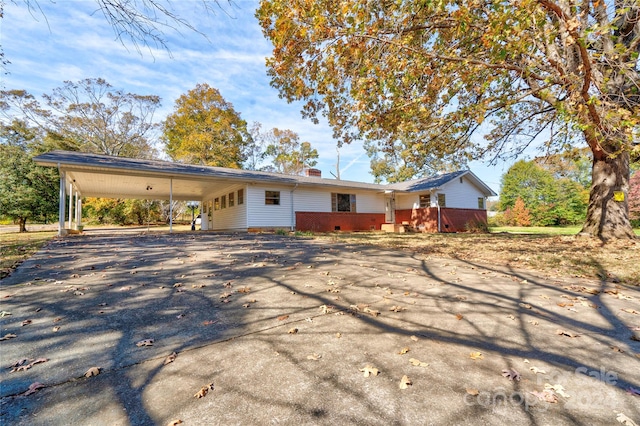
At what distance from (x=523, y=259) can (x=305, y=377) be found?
263 inches

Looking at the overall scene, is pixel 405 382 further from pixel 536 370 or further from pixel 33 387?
pixel 33 387

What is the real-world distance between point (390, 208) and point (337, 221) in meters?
5.76

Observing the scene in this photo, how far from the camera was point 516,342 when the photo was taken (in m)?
2.72

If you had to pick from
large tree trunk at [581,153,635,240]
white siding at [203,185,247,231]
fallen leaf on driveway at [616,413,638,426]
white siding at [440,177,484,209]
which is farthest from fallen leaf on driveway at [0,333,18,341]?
white siding at [440,177,484,209]

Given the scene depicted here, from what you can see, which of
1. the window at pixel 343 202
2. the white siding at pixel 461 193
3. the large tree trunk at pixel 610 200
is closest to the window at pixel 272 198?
the window at pixel 343 202

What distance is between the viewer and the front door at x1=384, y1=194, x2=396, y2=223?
71.7 feet

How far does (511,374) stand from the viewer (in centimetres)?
219

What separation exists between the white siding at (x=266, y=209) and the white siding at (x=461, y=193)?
1079 centimetres

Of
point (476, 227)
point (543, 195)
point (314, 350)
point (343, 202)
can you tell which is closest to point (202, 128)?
point (343, 202)

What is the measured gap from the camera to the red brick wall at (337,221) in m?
17.1

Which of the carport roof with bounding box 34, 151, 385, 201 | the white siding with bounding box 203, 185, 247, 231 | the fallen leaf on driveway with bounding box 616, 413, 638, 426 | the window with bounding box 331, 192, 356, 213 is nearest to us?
the fallen leaf on driveway with bounding box 616, 413, 638, 426

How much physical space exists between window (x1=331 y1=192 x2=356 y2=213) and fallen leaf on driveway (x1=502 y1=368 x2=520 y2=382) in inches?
651

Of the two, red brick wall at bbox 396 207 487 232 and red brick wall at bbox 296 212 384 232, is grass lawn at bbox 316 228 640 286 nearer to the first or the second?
red brick wall at bbox 296 212 384 232

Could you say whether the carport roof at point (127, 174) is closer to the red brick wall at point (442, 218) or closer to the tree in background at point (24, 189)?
the tree in background at point (24, 189)
